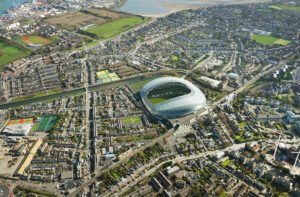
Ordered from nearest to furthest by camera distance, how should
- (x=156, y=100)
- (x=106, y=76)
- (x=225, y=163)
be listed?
1. (x=225, y=163)
2. (x=156, y=100)
3. (x=106, y=76)

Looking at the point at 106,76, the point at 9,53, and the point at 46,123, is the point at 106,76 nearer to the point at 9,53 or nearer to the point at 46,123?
the point at 46,123

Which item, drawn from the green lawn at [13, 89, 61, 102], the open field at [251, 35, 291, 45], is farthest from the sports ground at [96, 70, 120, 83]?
the open field at [251, 35, 291, 45]

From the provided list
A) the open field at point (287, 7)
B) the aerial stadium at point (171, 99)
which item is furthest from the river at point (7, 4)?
the open field at point (287, 7)

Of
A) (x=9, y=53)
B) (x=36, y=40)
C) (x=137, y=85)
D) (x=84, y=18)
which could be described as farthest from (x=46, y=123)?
(x=84, y=18)

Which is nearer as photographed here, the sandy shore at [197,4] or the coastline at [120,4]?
the sandy shore at [197,4]

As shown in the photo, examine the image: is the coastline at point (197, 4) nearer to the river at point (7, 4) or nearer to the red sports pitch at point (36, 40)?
the red sports pitch at point (36, 40)

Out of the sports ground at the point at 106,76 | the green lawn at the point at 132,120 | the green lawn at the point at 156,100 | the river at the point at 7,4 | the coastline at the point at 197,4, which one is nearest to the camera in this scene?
the green lawn at the point at 132,120

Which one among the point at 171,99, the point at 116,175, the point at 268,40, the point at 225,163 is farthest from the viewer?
the point at 268,40
